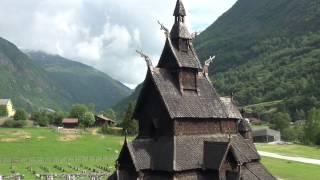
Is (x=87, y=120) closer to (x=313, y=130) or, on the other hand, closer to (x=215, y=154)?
(x=313, y=130)

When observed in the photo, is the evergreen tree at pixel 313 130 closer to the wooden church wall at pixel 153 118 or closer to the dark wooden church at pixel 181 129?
the dark wooden church at pixel 181 129

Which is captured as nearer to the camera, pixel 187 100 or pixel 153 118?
pixel 153 118

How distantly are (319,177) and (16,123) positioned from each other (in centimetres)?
11594

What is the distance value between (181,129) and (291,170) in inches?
1437

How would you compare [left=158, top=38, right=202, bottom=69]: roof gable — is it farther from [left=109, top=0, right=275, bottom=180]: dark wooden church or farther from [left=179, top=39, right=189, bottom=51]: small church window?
[left=179, top=39, right=189, bottom=51]: small church window

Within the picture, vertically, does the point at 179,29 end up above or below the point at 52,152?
above

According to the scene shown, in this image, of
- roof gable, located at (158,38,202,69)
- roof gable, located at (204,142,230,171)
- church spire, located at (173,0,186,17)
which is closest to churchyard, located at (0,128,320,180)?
roof gable, located at (204,142,230,171)

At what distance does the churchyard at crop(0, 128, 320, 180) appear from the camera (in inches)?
2741

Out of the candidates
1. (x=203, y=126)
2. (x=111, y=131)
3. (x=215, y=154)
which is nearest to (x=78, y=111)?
(x=111, y=131)

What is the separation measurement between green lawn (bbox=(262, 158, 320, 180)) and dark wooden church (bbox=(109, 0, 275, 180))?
23.9 meters

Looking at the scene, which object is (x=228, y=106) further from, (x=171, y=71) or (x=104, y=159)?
(x=104, y=159)

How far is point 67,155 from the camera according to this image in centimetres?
9750

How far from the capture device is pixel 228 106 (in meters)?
38.4

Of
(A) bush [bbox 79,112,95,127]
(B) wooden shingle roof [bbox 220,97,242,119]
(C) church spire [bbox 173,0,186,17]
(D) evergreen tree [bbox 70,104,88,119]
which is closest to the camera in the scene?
(C) church spire [bbox 173,0,186,17]
